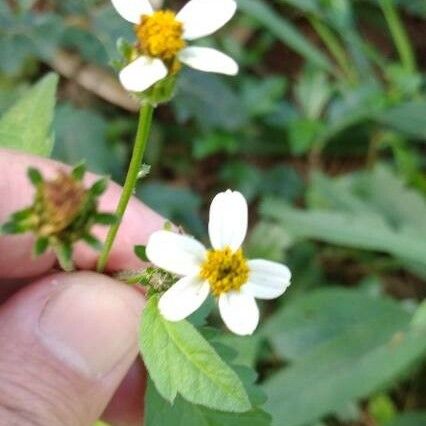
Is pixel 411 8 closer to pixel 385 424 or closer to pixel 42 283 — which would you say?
pixel 385 424

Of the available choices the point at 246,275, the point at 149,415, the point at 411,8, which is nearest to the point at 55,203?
the point at 246,275

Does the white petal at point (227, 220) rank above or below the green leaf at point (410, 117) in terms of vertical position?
below

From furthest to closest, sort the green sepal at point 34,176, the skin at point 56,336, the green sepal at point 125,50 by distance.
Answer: the skin at point 56,336
the green sepal at point 125,50
the green sepal at point 34,176

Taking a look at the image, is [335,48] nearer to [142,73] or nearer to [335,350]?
[335,350]

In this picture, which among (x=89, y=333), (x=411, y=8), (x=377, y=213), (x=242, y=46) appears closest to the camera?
(x=89, y=333)

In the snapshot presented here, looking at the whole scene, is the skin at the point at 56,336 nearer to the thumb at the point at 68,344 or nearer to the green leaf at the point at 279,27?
the thumb at the point at 68,344

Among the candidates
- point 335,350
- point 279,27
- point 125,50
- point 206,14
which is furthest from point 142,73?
point 279,27

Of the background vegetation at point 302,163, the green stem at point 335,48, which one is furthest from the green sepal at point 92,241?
the green stem at point 335,48
